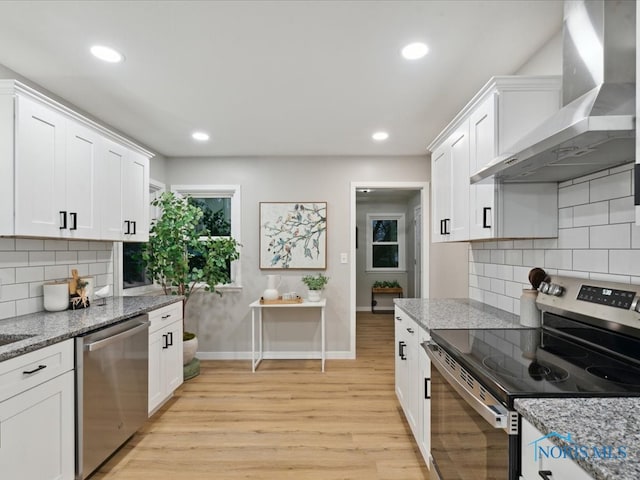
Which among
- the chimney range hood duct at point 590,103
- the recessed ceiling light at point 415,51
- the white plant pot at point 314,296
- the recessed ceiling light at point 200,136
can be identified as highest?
the recessed ceiling light at point 415,51

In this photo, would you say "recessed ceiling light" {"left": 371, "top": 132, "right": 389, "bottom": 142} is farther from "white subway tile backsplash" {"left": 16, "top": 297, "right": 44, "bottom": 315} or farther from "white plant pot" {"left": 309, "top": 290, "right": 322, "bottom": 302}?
"white subway tile backsplash" {"left": 16, "top": 297, "right": 44, "bottom": 315}

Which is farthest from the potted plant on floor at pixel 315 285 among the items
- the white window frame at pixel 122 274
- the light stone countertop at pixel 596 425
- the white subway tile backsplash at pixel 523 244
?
the light stone countertop at pixel 596 425

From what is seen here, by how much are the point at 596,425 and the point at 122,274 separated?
3630 millimetres

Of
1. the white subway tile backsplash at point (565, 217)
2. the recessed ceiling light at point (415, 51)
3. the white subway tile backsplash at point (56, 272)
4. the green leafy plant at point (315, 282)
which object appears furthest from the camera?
the green leafy plant at point (315, 282)

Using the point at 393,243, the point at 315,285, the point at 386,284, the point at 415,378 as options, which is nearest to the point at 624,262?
the point at 415,378

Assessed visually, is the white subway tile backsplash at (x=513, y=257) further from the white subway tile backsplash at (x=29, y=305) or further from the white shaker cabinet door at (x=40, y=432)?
the white subway tile backsplash at (x=29, y=305)

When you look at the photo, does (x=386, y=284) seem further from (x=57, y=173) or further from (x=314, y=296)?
(x=57, y=173)

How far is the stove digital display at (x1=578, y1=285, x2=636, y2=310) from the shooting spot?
4.50 feet

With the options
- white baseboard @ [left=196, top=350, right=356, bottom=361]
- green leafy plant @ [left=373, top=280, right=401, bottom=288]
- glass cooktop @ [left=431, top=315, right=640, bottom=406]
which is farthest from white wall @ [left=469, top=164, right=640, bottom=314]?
green leafy plant @ [left=373, top=280, right=401, bottom=288]

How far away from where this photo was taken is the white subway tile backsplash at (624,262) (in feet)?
4.62

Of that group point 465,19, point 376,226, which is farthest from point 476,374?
point 376,226

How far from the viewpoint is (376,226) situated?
7559mm

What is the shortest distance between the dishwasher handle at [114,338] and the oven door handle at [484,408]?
1866mm

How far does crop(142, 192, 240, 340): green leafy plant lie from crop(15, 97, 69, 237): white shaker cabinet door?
126cm
